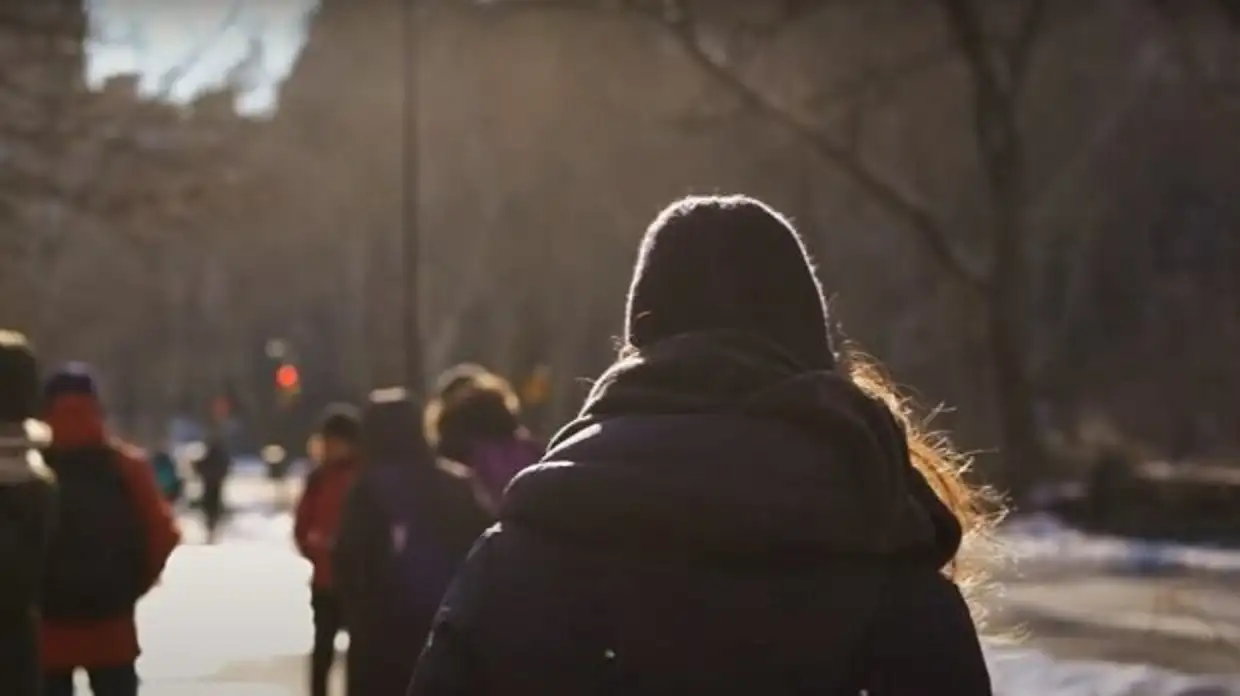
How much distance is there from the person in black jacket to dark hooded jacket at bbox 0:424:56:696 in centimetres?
342

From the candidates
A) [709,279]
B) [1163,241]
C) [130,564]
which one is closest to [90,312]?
[1163,241]

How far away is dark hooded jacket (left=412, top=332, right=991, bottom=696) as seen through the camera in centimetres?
246

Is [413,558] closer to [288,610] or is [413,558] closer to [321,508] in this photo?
[321,508]

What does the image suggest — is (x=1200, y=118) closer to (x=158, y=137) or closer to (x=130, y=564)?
(x=158, y=137)

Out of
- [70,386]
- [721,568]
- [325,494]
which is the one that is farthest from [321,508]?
[721,568]

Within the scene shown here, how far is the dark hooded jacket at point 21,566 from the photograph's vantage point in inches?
226

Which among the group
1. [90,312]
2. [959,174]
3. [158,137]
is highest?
[158,137]

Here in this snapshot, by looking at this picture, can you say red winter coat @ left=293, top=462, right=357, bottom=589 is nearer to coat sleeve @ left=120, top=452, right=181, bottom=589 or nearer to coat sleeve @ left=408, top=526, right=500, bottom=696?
coat sleeve @ left=120, top=452, right=181, bottom=589

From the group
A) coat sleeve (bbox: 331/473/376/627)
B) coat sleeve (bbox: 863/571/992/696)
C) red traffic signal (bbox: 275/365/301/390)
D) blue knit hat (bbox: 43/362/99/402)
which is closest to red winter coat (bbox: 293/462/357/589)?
coat sleeve (bbox: 331/473/376/627)

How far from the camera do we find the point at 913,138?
1375 inches

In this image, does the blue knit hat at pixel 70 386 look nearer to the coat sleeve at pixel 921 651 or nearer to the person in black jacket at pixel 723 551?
the person in black jacket at pixel 723 551

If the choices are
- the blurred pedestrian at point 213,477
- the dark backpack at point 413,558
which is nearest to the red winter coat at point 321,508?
the dark backpack at point 413,558

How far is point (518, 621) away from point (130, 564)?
459 centimetres

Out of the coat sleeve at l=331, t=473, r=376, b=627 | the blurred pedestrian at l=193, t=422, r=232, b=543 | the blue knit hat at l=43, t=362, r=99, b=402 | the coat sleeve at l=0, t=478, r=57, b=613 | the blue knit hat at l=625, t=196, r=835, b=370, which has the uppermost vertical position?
the blue knit hat at l=625, t=196, r=835, b=370
